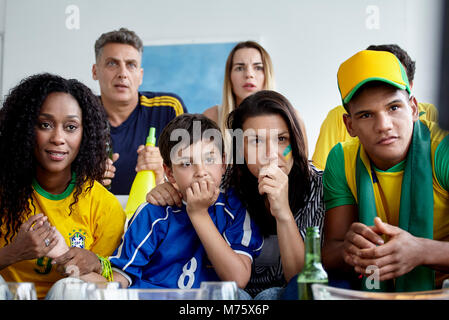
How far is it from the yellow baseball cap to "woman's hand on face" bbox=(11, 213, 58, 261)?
0.76 meters

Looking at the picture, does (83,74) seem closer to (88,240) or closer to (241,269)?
(88,240)

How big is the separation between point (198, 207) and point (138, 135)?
54.7 inches

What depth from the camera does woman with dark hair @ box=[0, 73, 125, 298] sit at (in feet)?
4.09

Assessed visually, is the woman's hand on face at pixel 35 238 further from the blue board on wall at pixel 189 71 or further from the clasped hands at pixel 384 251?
the blue board on wall at pixel 189 71

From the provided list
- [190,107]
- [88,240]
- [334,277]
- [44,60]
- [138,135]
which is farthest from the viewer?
[44,60]

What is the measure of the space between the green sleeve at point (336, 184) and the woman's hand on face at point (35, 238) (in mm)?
684

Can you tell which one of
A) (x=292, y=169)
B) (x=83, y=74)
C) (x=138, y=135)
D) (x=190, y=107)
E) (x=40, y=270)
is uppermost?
(x=83, y=74)

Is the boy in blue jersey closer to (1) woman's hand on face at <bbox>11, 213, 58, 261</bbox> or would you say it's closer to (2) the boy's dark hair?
(2) the boy's dark hair

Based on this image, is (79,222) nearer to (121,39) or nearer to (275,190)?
(275,190)

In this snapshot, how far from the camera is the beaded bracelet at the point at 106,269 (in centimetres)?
113

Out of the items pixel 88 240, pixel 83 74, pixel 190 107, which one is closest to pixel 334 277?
pixel 88 240

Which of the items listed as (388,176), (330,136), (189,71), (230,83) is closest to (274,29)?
(189,71)

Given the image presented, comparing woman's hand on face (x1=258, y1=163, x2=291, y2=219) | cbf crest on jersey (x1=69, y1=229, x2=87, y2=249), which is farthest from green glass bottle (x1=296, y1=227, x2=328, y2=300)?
cbf crest on jersey (x1=69, y1=229, x2=87, y2=249)

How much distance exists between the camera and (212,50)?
4.05 meters
